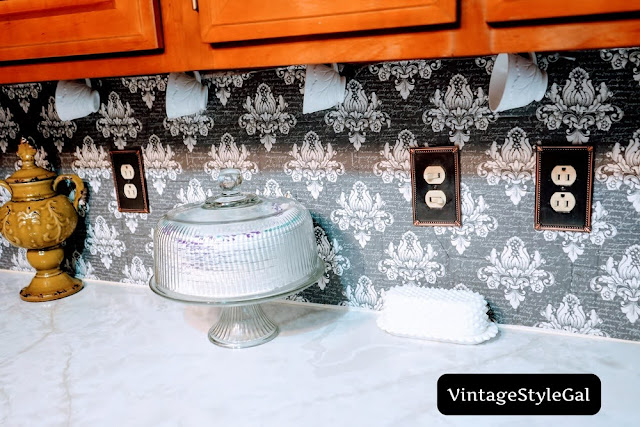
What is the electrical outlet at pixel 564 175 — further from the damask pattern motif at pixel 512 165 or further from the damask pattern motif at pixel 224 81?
the damask pattern motif at pixel 224 81

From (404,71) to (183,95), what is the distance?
1.52 feet

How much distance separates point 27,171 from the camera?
1.36 m

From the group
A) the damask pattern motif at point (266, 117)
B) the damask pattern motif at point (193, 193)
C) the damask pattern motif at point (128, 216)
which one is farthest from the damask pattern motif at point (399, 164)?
the damask pattern motif at point (128, 216)

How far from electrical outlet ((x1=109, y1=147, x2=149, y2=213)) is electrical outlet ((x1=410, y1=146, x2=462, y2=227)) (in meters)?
0.69

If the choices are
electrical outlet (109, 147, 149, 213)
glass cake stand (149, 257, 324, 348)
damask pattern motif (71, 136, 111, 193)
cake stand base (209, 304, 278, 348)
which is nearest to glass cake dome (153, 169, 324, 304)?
glass cake stand (149, 257, 324, 348)

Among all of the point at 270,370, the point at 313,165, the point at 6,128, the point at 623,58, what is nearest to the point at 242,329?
the point at 270,370

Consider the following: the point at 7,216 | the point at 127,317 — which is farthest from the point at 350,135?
the point at 7,216

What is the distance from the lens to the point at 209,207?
42.6 inches

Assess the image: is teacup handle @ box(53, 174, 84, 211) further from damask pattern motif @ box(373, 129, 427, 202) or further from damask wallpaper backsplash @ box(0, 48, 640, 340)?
damask pattern motif @ box(373, 129, 427, 202)

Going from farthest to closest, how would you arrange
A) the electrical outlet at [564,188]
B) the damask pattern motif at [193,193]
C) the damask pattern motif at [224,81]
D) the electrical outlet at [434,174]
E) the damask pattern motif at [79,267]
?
the damask pattern motif at [79,267], the damask pattern motif at [193,193], the damask pattern motif at [224,81], the electrical outlet at [434,174], the electrical outlet at [564,188]

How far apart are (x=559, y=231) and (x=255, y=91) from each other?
683 mm

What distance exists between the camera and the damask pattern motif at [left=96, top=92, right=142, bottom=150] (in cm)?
133

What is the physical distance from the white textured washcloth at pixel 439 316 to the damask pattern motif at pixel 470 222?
10cm

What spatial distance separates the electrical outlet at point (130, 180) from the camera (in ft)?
4.46
